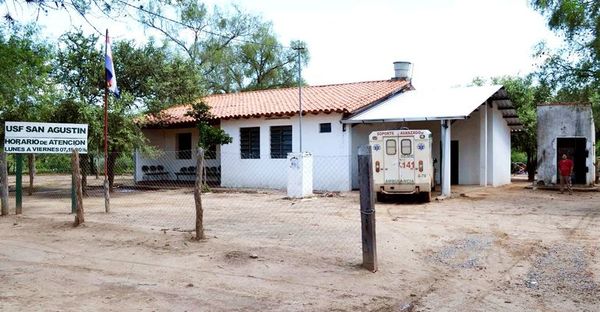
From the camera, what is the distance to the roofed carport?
17.1 meters

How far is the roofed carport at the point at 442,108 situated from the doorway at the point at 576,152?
8.50 ft

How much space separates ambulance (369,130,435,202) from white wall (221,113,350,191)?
9.13ft

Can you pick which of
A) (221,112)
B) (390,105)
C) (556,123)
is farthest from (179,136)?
(556,123)

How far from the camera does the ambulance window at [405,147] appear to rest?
15.1m

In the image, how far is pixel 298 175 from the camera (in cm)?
1681

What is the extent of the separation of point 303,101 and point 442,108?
5758mm

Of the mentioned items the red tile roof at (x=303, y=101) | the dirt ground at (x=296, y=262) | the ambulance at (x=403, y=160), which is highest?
the red tile roof at (x=303, y=101)

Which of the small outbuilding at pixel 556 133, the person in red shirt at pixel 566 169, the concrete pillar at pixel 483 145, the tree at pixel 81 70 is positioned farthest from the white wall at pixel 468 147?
the tree at pixel 81 70

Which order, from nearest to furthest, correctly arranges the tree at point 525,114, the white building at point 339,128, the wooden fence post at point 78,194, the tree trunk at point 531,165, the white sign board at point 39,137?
the wooden fence post at point 78,194, the white sign board at point 39,137, the white building at point 339,128, the tree at point 525,114, the tree trunk at point 531,165

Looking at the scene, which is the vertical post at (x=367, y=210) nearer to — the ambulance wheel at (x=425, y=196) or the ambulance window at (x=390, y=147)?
the ambulance window at (x=390, y=147)

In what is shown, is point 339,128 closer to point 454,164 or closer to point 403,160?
point 403,160

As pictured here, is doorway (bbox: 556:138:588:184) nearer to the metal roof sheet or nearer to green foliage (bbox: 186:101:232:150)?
the metal roof sheet

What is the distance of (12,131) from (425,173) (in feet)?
34.6

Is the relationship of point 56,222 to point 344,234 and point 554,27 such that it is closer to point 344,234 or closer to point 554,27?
point 344,234
